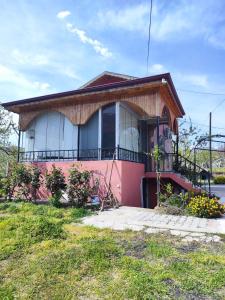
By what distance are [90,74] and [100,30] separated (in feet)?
16.4

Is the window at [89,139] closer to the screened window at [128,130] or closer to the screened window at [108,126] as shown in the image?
the screened window at [108,126]

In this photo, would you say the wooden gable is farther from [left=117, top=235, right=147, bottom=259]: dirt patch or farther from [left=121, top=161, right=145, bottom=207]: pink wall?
[left=117, top=235, right=147, bottom=259]: dirt patch

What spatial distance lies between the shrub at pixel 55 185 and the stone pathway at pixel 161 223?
1.84 meters

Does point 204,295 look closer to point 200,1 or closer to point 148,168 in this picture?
point 200,1

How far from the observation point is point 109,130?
1148 centimetres

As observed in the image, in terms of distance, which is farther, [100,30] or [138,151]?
[138,151]

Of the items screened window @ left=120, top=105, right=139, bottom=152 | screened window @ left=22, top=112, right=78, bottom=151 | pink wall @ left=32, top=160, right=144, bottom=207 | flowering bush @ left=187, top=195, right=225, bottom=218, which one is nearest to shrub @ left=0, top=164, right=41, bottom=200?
pink wall @ left=32, top=160, right=144, bottom=207

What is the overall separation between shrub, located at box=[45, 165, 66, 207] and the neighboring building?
52.7 inches

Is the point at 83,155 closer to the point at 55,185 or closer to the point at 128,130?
the point at 128,130

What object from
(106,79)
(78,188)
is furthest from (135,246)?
(106,79)

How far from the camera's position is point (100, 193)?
1006 cm

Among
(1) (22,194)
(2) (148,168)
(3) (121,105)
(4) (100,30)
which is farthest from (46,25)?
(2) (148,168)

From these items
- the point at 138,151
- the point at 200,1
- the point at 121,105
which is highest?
the point at 200,1

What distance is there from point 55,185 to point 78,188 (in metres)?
0.84
